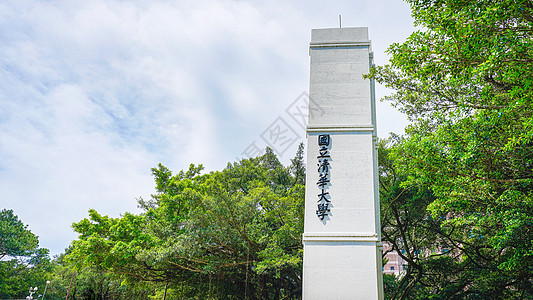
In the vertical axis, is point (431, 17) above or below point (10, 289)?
above

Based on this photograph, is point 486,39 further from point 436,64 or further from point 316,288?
point 316,288

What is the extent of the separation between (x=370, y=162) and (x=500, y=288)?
5436mm

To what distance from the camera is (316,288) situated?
20.6 ft

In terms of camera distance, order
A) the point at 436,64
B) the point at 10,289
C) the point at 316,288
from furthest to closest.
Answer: the point at 10,289
the point at 316,288
the point at 436,64

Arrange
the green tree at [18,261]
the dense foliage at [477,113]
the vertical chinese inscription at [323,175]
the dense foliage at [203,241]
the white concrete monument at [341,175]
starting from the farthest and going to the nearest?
the green tree at [18,261], the dense foliage at [203,241], the vertical chinese inscription at [323,175], the white concrete monument at [341,175], the dense foliage at [477,113]

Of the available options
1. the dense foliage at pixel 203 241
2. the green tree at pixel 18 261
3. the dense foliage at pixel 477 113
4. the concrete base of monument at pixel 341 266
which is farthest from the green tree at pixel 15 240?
the dense foliage at pixel 477 113

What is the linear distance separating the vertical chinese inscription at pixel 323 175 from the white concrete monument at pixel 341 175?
0.06 feet

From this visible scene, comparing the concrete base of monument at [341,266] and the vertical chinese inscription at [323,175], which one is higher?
the vertical chinese inscription at [323,175]

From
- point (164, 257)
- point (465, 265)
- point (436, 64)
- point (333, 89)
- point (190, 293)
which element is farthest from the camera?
point (190, 293)

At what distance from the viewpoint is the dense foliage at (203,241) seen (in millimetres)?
9031

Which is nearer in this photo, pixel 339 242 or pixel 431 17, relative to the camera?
pixel 431 17

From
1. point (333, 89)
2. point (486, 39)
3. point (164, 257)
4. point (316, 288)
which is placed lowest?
point (316, 288)

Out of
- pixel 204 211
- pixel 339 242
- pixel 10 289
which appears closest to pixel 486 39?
pixel 339 242

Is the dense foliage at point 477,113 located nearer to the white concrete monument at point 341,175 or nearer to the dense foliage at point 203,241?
the white concrete monument at point 341,175
